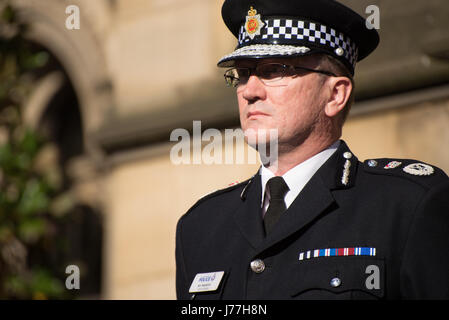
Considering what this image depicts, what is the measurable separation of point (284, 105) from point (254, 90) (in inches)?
4.8

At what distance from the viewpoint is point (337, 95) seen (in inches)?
137

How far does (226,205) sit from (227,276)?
0.45 m

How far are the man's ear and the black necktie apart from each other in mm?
329

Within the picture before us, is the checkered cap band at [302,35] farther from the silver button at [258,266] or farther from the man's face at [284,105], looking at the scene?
the silver button at [258,266]

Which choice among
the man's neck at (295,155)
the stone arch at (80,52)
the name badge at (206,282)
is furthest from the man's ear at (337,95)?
the stone arch at (80,52)

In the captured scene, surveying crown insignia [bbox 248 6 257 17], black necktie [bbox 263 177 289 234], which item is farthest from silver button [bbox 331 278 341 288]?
crown insignia [bbox 248 6 257 17]

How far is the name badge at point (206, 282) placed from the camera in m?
3.31

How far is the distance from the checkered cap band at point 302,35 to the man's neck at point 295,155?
373 millimetres

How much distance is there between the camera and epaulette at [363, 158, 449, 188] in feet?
10.5

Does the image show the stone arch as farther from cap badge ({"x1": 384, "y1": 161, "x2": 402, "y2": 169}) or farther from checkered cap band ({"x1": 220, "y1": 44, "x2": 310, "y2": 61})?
cap badge ({"x1": 384, "y1": 161, "x2": 402, "y2": 169})

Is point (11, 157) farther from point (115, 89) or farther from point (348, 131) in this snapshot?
point (348, 131)

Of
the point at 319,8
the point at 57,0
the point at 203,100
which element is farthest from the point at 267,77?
the point at 57,0

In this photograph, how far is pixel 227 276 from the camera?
3.33 meters

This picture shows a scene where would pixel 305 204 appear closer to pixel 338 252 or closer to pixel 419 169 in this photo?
pixel 338 252
